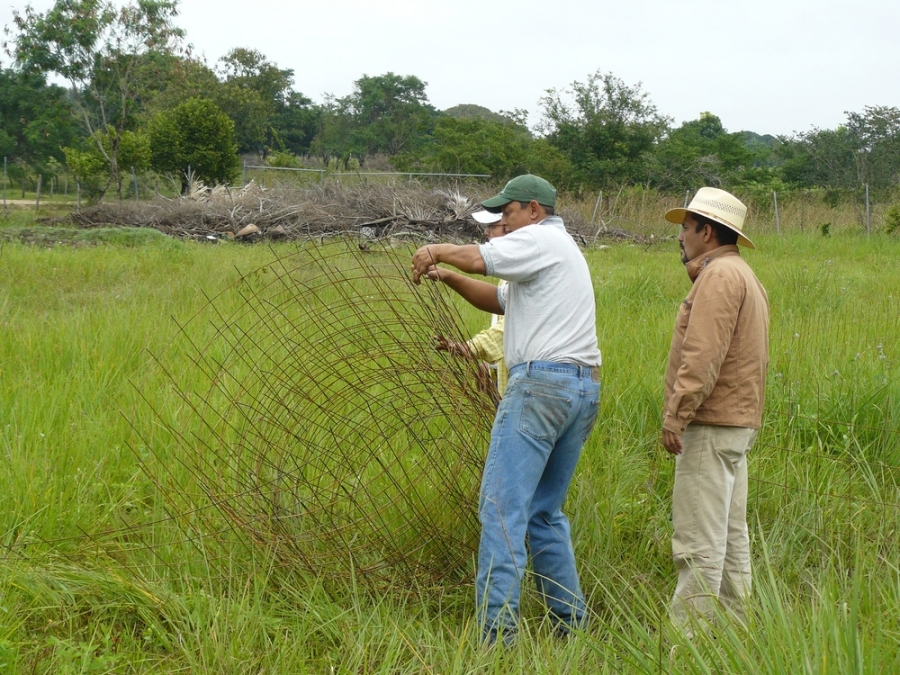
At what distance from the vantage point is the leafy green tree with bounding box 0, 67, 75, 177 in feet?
126

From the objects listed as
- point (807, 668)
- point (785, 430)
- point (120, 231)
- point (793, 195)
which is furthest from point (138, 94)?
point (807, 668)

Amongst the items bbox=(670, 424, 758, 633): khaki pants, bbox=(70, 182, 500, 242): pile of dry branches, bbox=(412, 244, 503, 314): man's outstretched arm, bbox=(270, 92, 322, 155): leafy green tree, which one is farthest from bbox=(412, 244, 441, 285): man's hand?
bbox=(270, 92, 322, 155): leafy green tree

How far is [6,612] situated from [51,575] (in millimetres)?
241

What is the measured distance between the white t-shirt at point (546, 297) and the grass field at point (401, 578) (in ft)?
2.63

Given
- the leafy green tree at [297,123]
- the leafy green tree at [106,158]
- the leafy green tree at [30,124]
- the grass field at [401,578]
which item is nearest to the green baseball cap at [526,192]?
the grass field at [401,578]

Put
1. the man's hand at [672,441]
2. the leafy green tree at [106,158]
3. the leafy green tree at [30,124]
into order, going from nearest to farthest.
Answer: the man's hand at [672,441], the leafy green tree at [106,158], the leafy green tree at [30,124]

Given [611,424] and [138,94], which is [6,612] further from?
[138,94]

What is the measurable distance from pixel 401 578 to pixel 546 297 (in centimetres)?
118

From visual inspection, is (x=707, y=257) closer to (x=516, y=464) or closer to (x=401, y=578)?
(x=516, y=464)

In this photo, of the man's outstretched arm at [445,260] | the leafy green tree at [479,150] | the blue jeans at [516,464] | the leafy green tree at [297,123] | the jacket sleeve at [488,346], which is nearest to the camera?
the man's outstretched arm at [445,260]

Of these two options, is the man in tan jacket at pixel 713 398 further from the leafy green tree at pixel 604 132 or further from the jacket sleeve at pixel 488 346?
the leafy green tree at pixel 604 132

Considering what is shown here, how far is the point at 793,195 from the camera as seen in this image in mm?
22359

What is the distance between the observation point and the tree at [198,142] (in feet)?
85.6

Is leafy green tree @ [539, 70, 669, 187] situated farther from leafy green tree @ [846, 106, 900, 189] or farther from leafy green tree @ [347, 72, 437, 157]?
leafy green tree @ [347, 72, 437, 157]
